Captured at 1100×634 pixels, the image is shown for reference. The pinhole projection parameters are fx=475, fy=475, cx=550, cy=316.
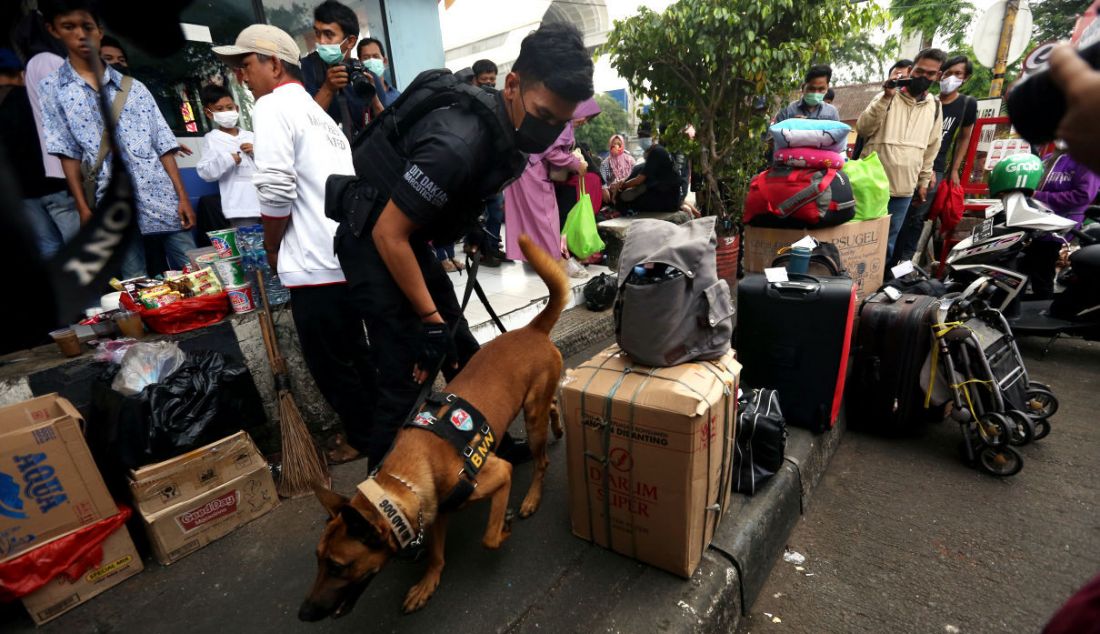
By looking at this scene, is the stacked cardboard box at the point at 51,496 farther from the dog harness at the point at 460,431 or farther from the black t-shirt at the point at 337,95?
the black t-shirt at the point at 337,95

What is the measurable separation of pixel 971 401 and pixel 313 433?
392 centimetres

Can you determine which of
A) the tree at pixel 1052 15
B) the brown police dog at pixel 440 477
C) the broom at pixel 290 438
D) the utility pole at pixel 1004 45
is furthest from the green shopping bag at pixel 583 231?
the tree at pixel 1052 15

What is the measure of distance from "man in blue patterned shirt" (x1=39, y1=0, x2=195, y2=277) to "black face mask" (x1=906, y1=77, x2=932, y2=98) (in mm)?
5616

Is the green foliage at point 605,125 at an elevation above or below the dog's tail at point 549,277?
above

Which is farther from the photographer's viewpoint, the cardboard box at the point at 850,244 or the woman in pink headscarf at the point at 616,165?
the woman in pink headscarf at the point at 616,165

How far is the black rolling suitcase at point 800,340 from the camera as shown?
8.36 ft

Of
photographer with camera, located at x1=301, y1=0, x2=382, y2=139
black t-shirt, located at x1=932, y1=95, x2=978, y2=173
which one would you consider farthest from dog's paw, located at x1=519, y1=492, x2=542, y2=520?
black t-shirt, located at x1=932, y1=95, x2=978, y2=173

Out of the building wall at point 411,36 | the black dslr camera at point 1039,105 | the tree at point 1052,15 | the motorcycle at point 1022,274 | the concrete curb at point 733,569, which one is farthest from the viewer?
the tree at point 1052,15

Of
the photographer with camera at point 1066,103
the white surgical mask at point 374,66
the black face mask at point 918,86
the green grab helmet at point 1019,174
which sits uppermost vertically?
the white surgical mask at point 374,66

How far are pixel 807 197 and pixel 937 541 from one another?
2.17m

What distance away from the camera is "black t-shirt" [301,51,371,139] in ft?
10.5

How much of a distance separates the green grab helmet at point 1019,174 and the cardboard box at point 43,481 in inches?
255

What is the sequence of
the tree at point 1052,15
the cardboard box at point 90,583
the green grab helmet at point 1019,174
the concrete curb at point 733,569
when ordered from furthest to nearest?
the tree at point 1052,15 → the green grab helmet at point 1019,174 → the cardboard box at point 90,583 → the concrete curb at point 733,569

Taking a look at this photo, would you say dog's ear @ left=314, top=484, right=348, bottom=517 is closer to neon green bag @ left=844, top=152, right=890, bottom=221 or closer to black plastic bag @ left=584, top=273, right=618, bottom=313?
black plastic bag @ left=584, top=273, right=618, bottom=313
